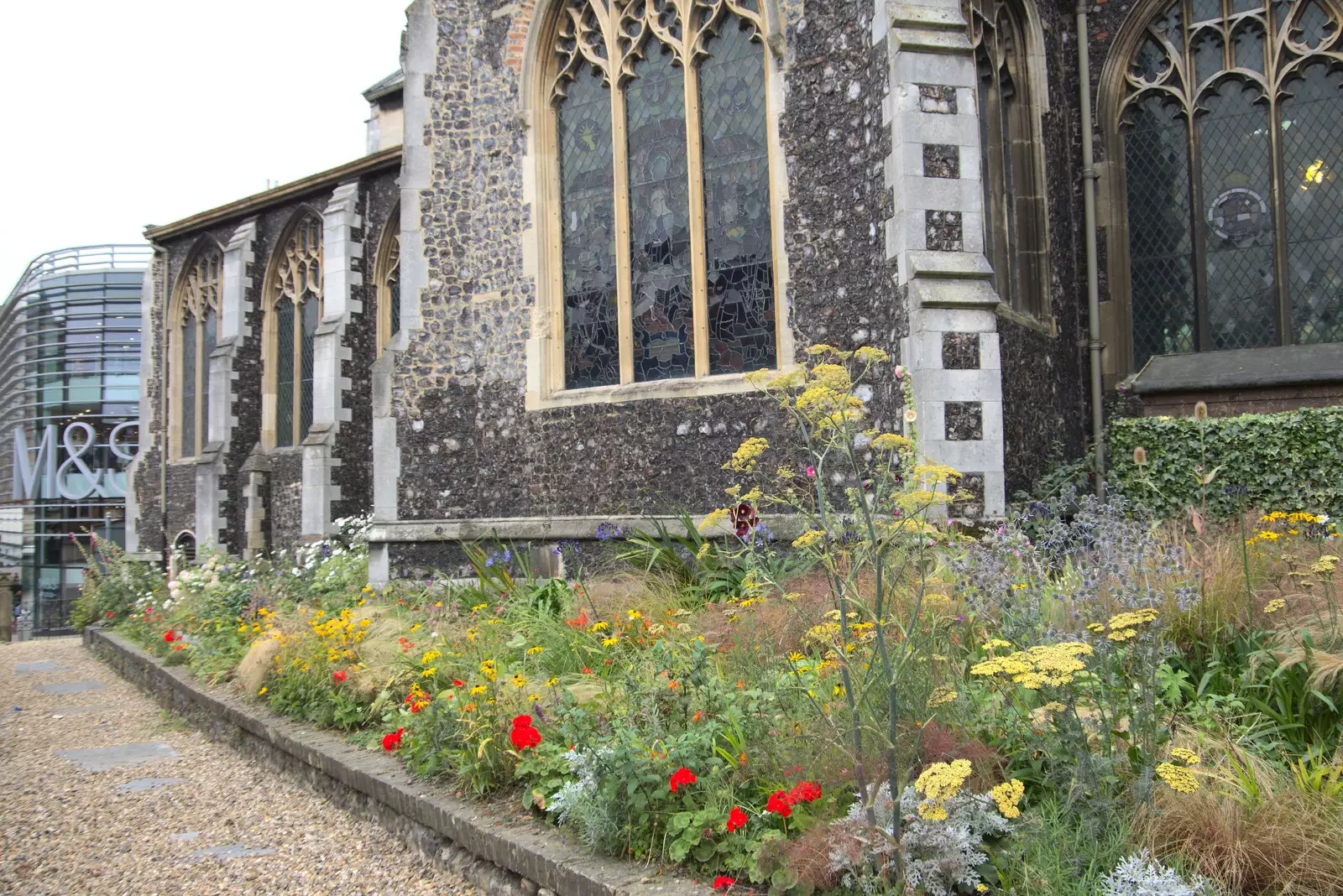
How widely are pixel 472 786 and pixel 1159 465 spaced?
20.7ft

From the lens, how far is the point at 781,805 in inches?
126

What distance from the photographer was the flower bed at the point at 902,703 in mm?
2977

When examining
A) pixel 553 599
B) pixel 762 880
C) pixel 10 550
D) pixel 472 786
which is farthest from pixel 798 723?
pixel 10 550

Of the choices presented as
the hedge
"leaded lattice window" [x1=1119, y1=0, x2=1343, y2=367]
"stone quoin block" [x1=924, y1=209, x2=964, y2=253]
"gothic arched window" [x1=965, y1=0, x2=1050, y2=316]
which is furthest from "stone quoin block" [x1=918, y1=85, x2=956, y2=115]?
"leaded lattice window" [x1=1119, y1=0, x2=1343, y2=367]

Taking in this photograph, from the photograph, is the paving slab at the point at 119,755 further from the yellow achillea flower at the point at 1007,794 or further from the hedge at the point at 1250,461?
the hedge at the point at 1250,461

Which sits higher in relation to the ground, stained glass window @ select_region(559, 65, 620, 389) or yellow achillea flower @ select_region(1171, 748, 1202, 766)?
stained glass window @ select_region(559, 65, 620, 389)

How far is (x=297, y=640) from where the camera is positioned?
7.40 metres

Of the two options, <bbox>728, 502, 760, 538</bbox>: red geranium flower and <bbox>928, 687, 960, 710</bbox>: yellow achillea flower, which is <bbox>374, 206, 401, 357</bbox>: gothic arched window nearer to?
<bbox>728, 502, 760, 538</bbox>: red geranium flower

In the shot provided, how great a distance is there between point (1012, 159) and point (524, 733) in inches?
300

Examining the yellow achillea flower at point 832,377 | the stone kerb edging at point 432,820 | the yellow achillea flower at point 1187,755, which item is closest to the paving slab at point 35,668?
the stone kerb edging at point 432,820

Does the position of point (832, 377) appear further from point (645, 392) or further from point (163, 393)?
point (163, 393)

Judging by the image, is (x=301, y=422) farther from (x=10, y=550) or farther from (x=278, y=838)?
(x=10, y=550)

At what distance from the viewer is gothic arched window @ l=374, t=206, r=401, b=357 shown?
59.6 ft

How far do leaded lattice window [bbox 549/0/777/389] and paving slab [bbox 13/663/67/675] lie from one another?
7469 mm
